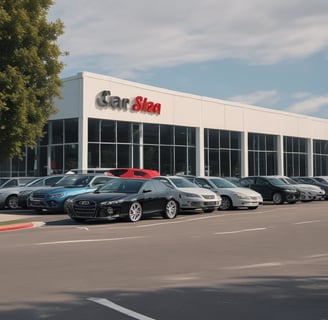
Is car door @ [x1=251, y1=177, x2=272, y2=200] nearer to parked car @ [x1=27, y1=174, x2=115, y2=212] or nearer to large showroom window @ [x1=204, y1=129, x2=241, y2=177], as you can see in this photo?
parked car @ [x1=27, y1=174, x2=115, y2=212]

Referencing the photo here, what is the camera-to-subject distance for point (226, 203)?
23.7 m

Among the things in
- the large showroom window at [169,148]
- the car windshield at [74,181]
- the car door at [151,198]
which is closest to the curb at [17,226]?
the car door at [151,198]

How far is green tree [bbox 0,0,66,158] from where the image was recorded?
17.7 m

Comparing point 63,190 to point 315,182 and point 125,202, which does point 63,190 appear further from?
point 315,182

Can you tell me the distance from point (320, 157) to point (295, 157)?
650 cm

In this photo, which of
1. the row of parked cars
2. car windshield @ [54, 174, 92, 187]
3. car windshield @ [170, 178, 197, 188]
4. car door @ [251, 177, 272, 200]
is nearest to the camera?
the row of parked cars

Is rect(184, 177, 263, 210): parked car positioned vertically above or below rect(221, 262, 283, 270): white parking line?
above

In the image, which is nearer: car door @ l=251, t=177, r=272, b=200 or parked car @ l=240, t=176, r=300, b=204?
parked car @ l=240, t=176, r=300, b=204

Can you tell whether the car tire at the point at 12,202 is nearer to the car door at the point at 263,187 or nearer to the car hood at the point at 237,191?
the car hood at the point at 237,191

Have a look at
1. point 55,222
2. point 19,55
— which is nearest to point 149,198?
point 55,222

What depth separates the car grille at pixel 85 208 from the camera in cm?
1705

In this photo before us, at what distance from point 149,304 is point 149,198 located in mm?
11895

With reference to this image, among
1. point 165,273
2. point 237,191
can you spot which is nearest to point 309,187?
point 237,191

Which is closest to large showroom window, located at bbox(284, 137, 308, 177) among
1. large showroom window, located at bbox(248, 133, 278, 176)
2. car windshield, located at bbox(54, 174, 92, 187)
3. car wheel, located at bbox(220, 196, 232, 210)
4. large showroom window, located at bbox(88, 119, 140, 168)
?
large showroom window, located at bbox(248, 133, 278, 176)
